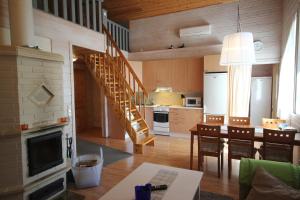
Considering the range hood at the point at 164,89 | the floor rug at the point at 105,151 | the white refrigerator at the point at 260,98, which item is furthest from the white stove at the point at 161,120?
the white refrigerator at the point at 260,98

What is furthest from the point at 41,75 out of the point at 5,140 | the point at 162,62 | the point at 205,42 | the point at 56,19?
the point at 205,42

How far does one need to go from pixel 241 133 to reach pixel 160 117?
3078 mm

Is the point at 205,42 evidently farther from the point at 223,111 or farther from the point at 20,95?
the point at 20,95

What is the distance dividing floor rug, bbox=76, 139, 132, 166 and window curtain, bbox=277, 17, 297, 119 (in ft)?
11.4

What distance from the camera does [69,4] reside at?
3635 mm

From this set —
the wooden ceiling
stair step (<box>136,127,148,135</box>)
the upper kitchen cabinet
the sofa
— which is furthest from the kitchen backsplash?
the sofa

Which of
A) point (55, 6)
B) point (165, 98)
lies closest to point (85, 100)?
point (165, 98)

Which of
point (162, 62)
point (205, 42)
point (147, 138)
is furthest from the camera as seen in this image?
point (162, 62)

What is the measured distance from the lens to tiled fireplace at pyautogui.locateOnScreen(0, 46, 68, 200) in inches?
85.4

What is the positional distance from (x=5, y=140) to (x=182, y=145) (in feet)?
12.5

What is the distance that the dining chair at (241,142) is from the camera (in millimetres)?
2992

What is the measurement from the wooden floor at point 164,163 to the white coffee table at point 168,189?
3.00 feet

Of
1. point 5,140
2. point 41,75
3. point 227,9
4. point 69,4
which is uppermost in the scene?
point 227,9

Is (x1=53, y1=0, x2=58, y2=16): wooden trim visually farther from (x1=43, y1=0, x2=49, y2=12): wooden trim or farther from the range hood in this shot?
the range hood
